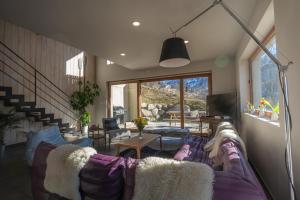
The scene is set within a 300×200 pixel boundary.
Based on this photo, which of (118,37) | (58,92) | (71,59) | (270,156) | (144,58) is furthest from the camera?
(71,59)

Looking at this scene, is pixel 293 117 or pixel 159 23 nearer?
pixel 293 117

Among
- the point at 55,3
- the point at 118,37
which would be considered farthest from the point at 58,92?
the point at 55,3

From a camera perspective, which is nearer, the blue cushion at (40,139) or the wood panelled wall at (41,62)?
the blue cushion at (40,139)

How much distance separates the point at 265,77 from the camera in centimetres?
301

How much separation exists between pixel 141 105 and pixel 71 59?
10.7 feet

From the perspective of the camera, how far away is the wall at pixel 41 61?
16.9 feet

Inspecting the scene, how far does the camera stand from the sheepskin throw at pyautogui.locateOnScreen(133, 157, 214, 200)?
101 cm

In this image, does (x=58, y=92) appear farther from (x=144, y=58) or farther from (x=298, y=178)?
(x=298, y=178)

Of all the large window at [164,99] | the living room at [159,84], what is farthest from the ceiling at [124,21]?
the large window at [164,99]

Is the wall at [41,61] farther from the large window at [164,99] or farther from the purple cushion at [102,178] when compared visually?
the purple cushion at [102,178]

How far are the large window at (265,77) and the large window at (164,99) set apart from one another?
2.06 m

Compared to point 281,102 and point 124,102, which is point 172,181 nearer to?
point 281,102

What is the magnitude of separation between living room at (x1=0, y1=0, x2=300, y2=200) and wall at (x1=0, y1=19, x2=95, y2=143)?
1.3 inches

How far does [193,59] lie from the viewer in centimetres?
556
